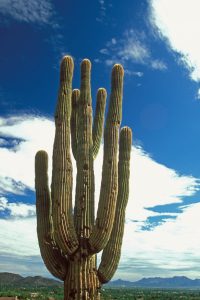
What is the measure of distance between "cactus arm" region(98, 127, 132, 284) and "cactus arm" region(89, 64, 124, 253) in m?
0.38

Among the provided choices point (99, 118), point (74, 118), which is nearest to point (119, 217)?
point (99, 118)

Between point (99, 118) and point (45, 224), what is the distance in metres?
2.46

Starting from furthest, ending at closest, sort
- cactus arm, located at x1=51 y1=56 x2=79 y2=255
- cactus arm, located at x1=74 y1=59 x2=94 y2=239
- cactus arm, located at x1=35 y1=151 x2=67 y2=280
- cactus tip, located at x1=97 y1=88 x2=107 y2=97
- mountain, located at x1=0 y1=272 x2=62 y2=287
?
mountain, located at x1=0 y1=272 x2=62 y2=287
cactus tip, located at x1=97 y1=88 x2=107 y2=97
cactus arm, located at x1=35 y1=151 x2=67 y2=280
cactus arm, located at x1=74 y1=59 x2=94 y2=239
cactus arm, located at x1=51 y1=56 x2=79 y2=255

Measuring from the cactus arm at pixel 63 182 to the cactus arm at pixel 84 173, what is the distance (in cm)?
23

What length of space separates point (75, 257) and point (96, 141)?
7.92ft

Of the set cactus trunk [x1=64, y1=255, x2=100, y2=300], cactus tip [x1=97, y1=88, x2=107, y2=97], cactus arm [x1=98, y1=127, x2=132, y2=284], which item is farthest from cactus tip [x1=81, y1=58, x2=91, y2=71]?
cactus trunk [x1=64, y1=255, x2=100, y2=300]

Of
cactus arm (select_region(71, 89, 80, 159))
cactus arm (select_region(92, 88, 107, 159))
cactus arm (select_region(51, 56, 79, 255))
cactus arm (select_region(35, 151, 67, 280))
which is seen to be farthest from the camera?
cactus arm (select_region(71, 89, 80, 159))

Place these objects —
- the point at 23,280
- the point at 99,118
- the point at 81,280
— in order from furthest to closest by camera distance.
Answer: the point at 23,280
the point at 99,118
the point at 81,280

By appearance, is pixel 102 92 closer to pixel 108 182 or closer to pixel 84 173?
pixel 84 173

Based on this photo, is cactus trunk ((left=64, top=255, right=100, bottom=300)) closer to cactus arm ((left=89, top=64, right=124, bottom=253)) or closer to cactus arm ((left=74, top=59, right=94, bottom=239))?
cactus arm ((left=89, top=64, right=124, bottom=253))

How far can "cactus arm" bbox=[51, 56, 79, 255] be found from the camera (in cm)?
834

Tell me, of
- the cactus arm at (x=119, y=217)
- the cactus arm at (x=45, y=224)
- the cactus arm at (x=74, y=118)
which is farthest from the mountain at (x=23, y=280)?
the cactus arm at (x=119, y=217)

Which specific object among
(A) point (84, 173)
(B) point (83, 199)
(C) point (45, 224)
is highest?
(A) point (84, 173)

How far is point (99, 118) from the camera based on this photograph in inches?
399
